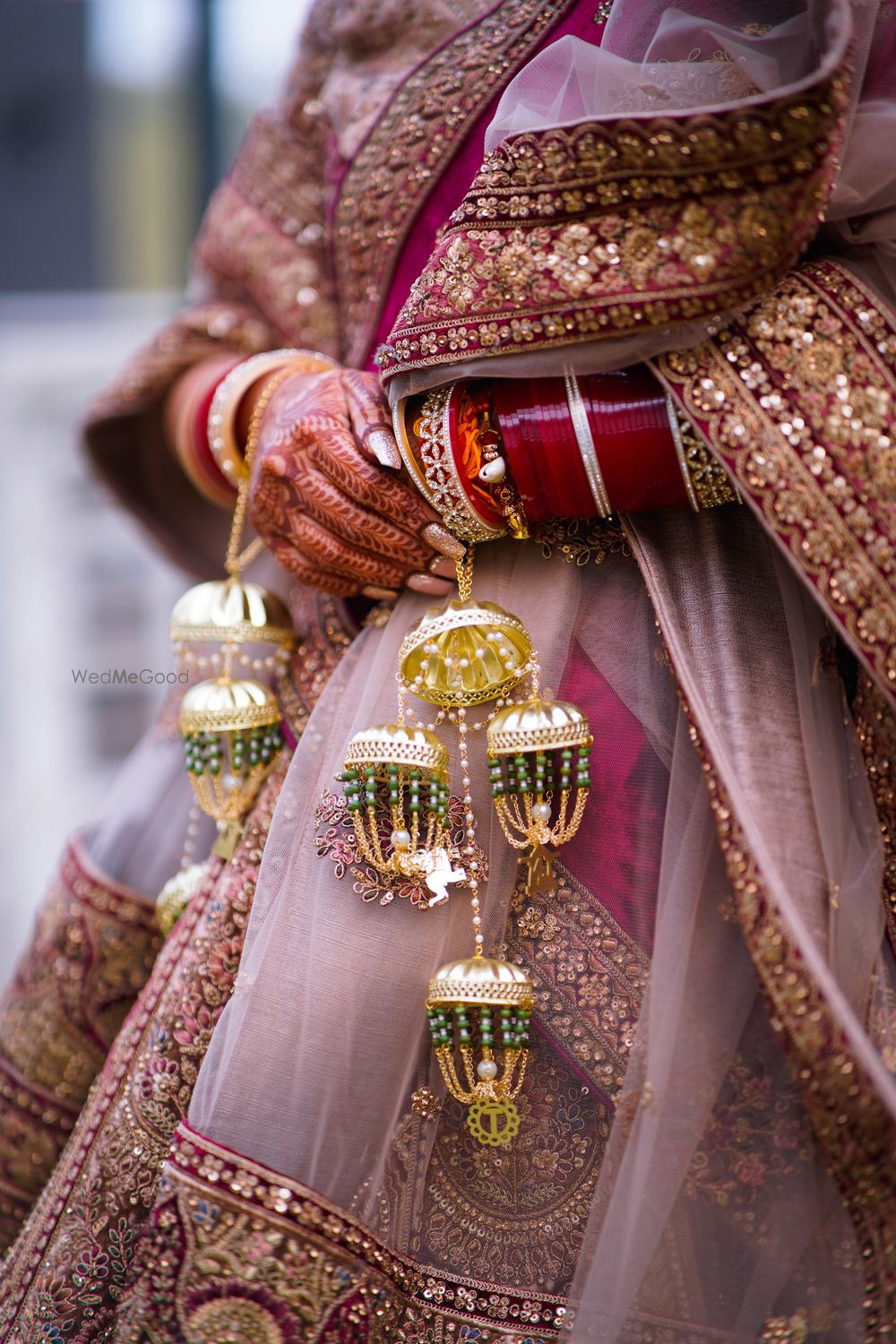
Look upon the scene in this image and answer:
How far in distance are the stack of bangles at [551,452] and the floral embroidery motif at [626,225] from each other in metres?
0.04

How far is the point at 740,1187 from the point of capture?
62cm

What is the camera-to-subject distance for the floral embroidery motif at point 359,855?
2.24 feet

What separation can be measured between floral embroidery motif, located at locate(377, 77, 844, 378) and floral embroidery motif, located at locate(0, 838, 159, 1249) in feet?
1.88

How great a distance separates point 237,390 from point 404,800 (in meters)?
0.40

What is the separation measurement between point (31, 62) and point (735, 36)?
3.11 metres

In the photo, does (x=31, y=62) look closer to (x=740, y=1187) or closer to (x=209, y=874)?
(x=209, y=874)

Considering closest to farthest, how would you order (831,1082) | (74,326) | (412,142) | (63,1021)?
(831,1082) < (412,142) < (63,1021) < (74,326)

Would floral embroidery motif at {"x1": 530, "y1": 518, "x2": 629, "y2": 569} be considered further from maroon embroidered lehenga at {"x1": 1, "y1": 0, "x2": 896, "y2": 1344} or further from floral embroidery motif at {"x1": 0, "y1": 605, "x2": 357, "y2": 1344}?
floral embroidery motif at {"x1": 0, "y1": 605, "x2": 357, "y2": 1344}

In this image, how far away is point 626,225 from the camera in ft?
2.03

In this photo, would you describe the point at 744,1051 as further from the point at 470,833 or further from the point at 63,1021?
the point at 63,1021

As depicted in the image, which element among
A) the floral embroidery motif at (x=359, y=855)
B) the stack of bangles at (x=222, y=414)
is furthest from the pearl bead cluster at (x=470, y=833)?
the stack of bangles at (x=222, y=414)

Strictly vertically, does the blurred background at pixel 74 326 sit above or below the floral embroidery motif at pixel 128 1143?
above

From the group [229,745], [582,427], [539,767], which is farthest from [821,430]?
[229,745]

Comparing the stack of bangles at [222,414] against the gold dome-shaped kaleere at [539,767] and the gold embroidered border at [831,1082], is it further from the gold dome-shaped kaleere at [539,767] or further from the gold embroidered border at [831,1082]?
the gold embroidered border at [831,1082]
